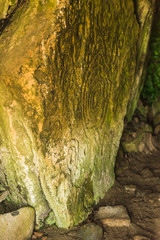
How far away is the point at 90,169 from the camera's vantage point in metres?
2.43

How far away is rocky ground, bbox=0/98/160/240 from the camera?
87.9 inches

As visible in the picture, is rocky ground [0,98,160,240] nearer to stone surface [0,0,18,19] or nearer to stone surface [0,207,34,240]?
stone surface [0,207,34,240]

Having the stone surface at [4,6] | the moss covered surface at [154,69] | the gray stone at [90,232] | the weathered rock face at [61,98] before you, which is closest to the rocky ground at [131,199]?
the gray stone at [90,232]

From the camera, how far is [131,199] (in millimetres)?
2729

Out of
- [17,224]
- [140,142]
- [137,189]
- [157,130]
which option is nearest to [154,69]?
[157,130]

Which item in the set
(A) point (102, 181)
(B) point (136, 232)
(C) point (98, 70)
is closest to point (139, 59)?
(C) point (98, 70)

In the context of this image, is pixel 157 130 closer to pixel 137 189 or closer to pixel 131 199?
pixel 137 189

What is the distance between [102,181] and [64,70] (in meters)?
1.46

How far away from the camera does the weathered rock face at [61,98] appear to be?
5.45ft

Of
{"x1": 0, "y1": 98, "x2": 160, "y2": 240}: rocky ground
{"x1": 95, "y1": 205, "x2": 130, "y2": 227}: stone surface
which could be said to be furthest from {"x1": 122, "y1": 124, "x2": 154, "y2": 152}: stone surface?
{"x1": 95, "y1": 205, "x2": 130, "y2": 227}: stone surface

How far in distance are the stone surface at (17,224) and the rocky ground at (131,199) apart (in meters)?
0.15

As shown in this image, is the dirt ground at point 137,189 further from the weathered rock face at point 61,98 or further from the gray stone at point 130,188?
the weathered rock face at point 61,98

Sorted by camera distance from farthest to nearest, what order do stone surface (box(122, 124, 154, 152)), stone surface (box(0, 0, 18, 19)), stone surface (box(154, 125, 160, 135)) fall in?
stone surface (box(154, 125, 160, 135)) → stone surface (box(122, 124, 154, 152)) → stone surface (box(0, 0, 18, 19))

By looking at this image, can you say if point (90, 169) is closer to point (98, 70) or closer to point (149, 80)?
point (98, 70)
